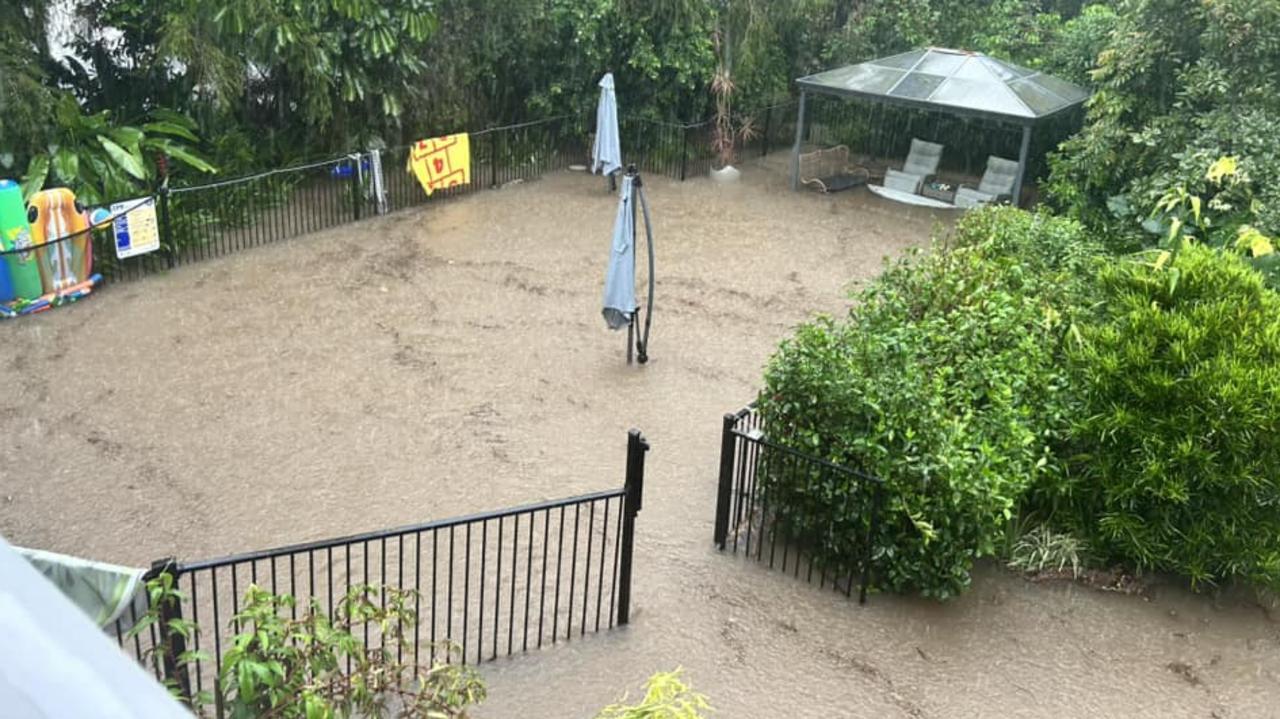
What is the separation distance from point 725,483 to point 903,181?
438 inches

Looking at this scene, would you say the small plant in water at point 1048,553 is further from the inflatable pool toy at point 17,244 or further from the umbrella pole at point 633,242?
the inflatable pool toy at point 17,244

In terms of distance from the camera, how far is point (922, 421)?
7.76 meters

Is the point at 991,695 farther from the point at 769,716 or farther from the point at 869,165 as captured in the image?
the point at 869,165

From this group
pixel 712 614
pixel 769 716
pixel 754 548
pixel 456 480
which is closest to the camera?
pixel 769 716

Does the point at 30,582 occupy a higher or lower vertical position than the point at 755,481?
higher

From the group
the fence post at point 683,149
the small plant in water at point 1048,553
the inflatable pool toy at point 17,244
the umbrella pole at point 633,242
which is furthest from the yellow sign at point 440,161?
the small plant in water at point 1048,553

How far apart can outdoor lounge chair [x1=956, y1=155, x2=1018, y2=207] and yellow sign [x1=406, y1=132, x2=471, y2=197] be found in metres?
7.28

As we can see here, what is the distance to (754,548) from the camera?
27.9 ft

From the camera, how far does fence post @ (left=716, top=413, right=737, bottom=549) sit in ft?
26.5

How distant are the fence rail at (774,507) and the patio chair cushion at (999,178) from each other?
10050 millimetres

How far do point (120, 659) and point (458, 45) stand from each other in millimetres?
17322

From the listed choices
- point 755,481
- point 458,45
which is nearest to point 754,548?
point 755,481

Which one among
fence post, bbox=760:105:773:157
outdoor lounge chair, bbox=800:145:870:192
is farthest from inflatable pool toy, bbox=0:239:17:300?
fence post, bbox=760:105:773:157

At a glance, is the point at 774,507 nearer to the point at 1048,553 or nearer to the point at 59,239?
the point at 1048,553
